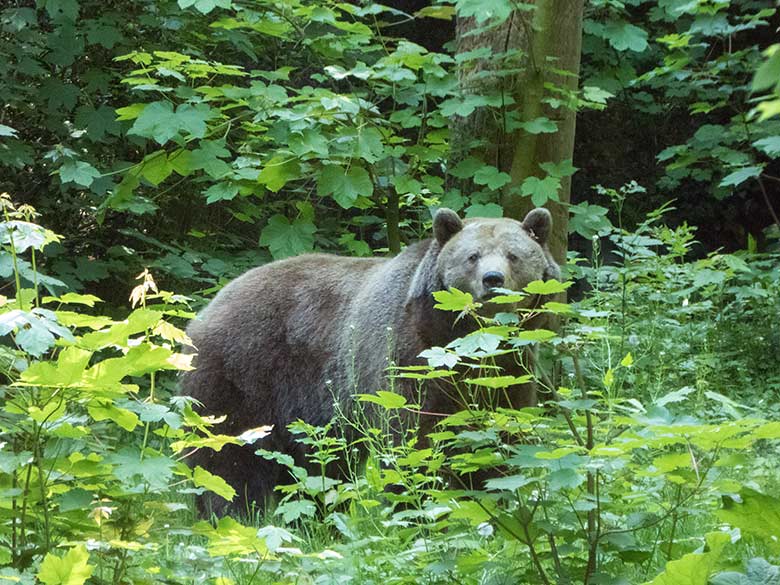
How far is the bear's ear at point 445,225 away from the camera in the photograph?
19.3 feet

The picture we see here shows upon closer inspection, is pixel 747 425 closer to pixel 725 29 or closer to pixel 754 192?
pixel 725 29

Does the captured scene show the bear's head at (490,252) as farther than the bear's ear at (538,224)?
No

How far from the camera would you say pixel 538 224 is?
19.4 ft

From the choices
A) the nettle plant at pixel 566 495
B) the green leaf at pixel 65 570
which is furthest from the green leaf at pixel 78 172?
the green leaf at pixel 65 570

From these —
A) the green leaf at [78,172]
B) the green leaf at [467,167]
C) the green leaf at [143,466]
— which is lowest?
the green leaf at [143,466]

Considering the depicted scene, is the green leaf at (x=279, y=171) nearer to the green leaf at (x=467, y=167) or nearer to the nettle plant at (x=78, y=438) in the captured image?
the green leaf at (x=467, y=167)

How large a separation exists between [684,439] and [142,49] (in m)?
7.45

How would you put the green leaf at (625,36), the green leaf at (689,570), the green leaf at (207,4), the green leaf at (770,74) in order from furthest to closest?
1. the green leaf at (625,36)
2. the green leaf at (207,4)
3. the green leaf at (689,570)
4. the green leaf at (770,74)

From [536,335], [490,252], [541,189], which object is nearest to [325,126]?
[541,189]

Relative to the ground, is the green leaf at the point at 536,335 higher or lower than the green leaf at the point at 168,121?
lower

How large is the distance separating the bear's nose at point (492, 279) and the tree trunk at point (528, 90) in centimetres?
177

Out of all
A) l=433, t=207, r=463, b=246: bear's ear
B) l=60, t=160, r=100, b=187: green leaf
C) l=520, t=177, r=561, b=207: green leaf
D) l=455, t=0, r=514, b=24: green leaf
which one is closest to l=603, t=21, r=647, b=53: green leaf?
l=520, t=177, r=561, b=207: green leaf

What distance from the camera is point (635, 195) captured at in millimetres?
13758

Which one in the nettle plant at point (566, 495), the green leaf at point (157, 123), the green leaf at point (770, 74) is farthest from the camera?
the green leaf at point (157, 123)
